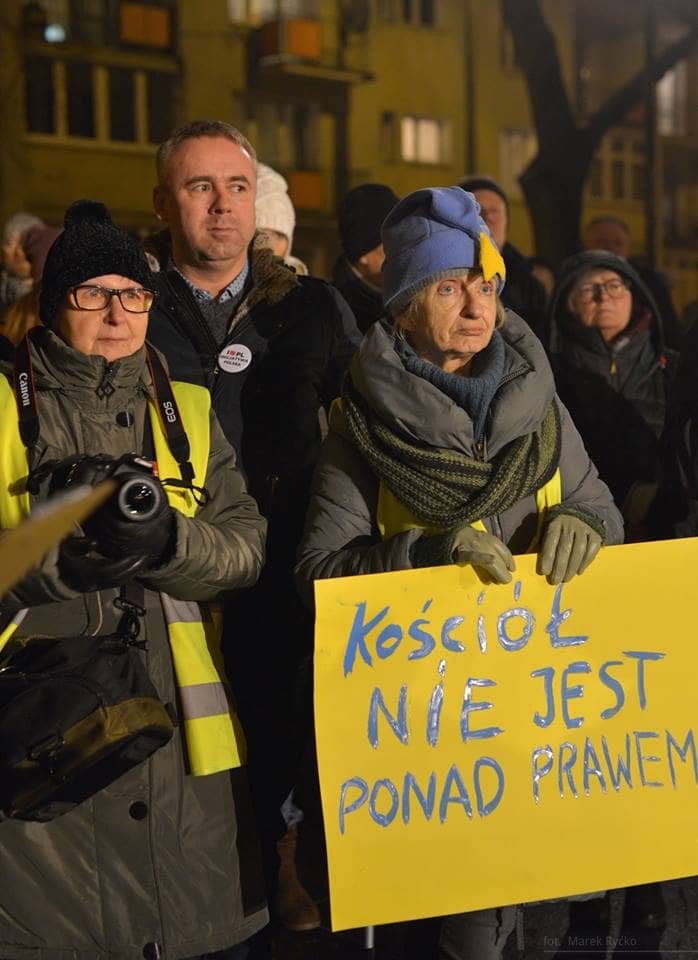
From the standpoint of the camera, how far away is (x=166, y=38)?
69.4ft

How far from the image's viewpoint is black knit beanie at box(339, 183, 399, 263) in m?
4.79

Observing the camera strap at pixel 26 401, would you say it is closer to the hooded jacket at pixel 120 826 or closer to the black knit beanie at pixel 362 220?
the hooded jacket at pixel 120 826

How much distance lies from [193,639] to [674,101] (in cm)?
1775

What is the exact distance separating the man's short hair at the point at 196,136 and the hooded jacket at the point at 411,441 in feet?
2.83

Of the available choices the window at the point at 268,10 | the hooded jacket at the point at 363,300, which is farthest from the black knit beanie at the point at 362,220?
the window at the point at 268,10

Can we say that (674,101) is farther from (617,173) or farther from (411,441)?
(411,441)

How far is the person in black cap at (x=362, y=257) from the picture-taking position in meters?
4.64

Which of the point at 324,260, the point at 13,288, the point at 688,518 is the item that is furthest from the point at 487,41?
the point at 688,518

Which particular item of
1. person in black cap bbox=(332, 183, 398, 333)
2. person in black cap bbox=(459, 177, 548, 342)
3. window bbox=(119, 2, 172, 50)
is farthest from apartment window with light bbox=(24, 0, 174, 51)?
person in black cap bbox=(332, 183, 398, 333)

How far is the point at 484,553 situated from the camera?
9.17 ft

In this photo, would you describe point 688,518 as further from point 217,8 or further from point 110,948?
point 217,8

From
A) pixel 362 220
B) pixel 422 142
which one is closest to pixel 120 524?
pixel 362 220

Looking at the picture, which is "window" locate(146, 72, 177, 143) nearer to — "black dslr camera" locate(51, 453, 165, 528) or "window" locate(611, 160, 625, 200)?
"window" locate(611, 160, 625, 200)

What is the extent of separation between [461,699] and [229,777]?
0.52 metres
